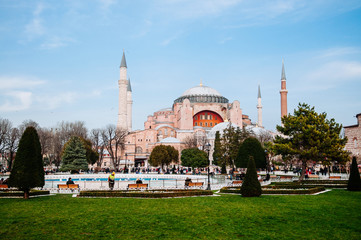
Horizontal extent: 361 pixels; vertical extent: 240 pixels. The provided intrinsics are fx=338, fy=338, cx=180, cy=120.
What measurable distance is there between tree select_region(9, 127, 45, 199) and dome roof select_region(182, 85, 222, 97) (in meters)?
55.1

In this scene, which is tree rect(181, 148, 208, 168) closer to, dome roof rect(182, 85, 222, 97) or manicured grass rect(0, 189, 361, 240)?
manicured grass rect(0, 189, 361, 240)

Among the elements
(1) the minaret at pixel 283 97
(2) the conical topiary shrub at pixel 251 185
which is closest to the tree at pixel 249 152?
(2) the conical topiary shrub at pixel 251 185

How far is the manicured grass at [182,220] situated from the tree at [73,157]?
896 inches

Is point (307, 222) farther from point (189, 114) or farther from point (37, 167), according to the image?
point (189, 114)

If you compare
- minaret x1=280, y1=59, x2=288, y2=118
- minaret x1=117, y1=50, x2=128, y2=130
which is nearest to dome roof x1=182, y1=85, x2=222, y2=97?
minaret x1=280, y1=59, x2=288, y2=118

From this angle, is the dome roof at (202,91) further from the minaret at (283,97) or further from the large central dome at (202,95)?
the minaret at (283,97)

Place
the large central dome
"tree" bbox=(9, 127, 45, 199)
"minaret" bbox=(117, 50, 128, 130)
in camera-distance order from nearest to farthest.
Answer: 1. "tree" bbox=(9, 127, 45, 199)
2. "minaret" bbox=(117, 50, 128, 130)
3. the large central dome

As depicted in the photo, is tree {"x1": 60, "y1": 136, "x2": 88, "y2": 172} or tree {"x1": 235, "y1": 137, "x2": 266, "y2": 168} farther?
tree {"x1": 60, "y1": 136, "x2": 88, "y2": 172}

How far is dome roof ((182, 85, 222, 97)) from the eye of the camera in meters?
65.8

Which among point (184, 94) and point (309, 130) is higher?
point (184, 94)

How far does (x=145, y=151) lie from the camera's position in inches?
2136

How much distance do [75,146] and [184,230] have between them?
90.5ft

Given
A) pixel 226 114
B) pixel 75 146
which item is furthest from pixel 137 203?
pixel 226 114

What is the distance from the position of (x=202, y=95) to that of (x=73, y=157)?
120 ft
